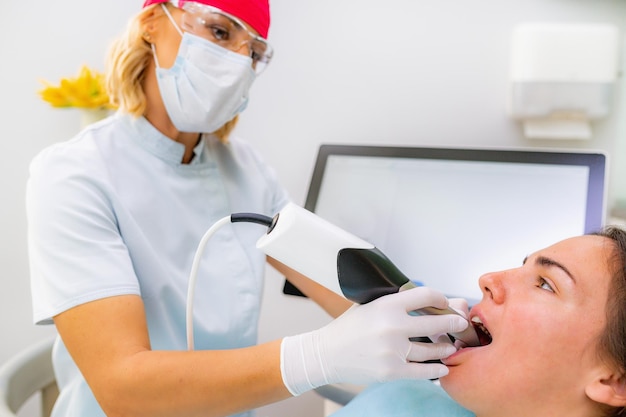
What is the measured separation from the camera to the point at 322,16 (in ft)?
6.09

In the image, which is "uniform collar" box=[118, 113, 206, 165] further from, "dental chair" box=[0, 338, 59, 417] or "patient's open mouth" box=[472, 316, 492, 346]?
"patient's open mouth" box=[472, 316, 492, 346]

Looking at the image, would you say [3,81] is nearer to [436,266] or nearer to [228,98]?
[228,98]

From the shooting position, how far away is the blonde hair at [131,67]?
127 cm

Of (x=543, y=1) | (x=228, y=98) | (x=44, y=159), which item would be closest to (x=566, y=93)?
(x=543, y=1)

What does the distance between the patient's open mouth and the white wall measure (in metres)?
0.84

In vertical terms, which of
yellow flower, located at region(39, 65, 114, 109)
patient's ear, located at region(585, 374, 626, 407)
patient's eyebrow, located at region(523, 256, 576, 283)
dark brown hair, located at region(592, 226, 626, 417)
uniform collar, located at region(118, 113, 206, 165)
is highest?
yellow flower, located at region(39, 65, 114, 109)

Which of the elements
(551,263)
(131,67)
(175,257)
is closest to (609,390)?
(551,263)

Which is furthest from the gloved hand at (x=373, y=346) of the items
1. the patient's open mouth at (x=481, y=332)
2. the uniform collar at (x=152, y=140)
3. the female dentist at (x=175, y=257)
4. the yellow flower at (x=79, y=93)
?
the yellow flower at (x=79, y=93)

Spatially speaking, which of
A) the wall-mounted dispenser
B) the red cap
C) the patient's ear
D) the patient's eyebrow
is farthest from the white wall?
the patient's ear

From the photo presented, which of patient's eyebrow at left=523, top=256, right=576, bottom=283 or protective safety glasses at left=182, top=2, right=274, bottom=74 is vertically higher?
protective safety glasses at left=182, top=2, right=274, bottom=74

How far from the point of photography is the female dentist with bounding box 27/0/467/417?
2.95 ft

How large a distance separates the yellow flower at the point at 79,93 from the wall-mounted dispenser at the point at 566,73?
1.24m

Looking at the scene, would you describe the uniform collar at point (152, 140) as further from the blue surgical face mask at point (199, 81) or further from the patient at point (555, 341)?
the patient at point (555, 341)

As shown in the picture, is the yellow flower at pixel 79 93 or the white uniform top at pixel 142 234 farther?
the yellow flower at pixel 79 93
